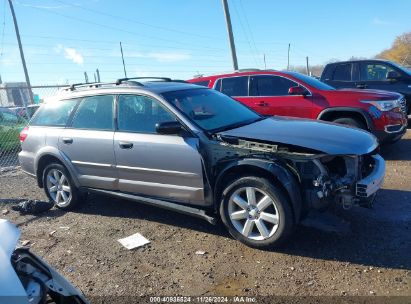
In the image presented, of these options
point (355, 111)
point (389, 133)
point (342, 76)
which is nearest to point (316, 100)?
point (355, 111)

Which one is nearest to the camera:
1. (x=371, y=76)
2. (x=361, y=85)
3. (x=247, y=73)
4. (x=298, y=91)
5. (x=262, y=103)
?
(x=298, y=91)

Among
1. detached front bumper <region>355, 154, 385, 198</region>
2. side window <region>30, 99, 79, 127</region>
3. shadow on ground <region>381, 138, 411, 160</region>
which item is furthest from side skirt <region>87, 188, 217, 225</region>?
shadow on ground <region>381, 138, 411, 160</region>

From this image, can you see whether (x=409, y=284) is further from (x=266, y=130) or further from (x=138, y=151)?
(x=138, y=151)

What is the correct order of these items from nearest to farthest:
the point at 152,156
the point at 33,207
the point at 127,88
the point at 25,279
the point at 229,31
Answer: the point at 25,279, the point at 152,156, the point at 127,88, the point at 33,207, the point at 229,31

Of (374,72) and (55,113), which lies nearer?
(55,113)

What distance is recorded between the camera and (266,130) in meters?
4.34

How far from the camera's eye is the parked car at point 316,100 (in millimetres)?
7133

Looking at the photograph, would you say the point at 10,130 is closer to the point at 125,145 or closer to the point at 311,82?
the point at 125,145

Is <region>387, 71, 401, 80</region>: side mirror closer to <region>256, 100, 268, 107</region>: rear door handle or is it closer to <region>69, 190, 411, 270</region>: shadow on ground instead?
<region>256, 100, 268, 107</region>: rear door handle

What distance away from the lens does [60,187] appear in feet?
18.9

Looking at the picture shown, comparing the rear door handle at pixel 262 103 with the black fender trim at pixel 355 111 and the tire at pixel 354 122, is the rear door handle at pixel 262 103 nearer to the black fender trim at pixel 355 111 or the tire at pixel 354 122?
the black fender trim at pixel 355 111

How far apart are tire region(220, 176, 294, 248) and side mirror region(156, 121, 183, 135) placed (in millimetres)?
850

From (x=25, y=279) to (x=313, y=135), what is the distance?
300 centimetres

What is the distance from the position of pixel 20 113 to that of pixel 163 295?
991cm
